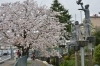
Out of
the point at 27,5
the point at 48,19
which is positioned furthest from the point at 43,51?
the point at 27,5

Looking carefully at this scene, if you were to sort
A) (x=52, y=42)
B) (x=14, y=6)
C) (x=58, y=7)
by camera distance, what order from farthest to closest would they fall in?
(x=58, y=7)
(x=14, y=6)
(x=52, y=42)

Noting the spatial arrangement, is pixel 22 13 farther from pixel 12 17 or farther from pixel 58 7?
pixel 58 7

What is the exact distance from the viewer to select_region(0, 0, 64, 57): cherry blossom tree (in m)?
27.4

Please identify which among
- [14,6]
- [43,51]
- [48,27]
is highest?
[14,6]

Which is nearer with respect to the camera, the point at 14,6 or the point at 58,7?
the point at 14,6

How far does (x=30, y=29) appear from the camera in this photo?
27.6m

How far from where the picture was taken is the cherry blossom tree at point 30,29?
27375mm

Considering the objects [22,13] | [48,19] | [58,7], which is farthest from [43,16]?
[58,7]

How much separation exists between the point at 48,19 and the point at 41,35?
75.9 inches

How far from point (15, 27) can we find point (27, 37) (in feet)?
5.54

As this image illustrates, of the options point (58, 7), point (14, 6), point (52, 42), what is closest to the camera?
point (52, 42)

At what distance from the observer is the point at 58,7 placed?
227 ft

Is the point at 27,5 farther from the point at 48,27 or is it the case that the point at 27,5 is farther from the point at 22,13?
the point at 48,27

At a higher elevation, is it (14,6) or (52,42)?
(14,6)
